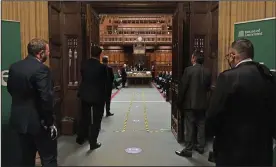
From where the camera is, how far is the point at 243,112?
2.00 m

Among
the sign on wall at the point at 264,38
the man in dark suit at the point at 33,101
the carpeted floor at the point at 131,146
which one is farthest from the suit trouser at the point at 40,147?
the sign on wall at the point at 264,38

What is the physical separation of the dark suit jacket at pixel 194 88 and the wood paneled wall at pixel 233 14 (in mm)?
405

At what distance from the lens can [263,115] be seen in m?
2.03

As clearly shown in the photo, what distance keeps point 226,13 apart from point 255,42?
2.53 ft

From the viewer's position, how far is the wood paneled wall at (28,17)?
3.28m

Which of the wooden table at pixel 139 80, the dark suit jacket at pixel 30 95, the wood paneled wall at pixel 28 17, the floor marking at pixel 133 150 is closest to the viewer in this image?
the dark suit jacket at pixel 30 95

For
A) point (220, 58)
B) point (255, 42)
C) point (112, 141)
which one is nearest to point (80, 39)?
point (112, 141)

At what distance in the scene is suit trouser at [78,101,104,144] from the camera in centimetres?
436

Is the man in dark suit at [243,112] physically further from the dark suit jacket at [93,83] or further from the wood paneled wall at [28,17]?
the dark suit jacket at [93,83]

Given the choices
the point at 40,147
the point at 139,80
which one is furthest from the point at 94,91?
the point at 139,80

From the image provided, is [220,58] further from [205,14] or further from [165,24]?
[165,24]

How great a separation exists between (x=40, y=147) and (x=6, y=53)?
3.37 feet

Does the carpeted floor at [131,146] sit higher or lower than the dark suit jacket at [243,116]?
lower

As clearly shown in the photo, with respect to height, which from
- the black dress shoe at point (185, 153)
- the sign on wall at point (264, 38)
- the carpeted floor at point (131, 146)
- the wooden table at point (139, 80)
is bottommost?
the carpeted floor at point (131, 146)
